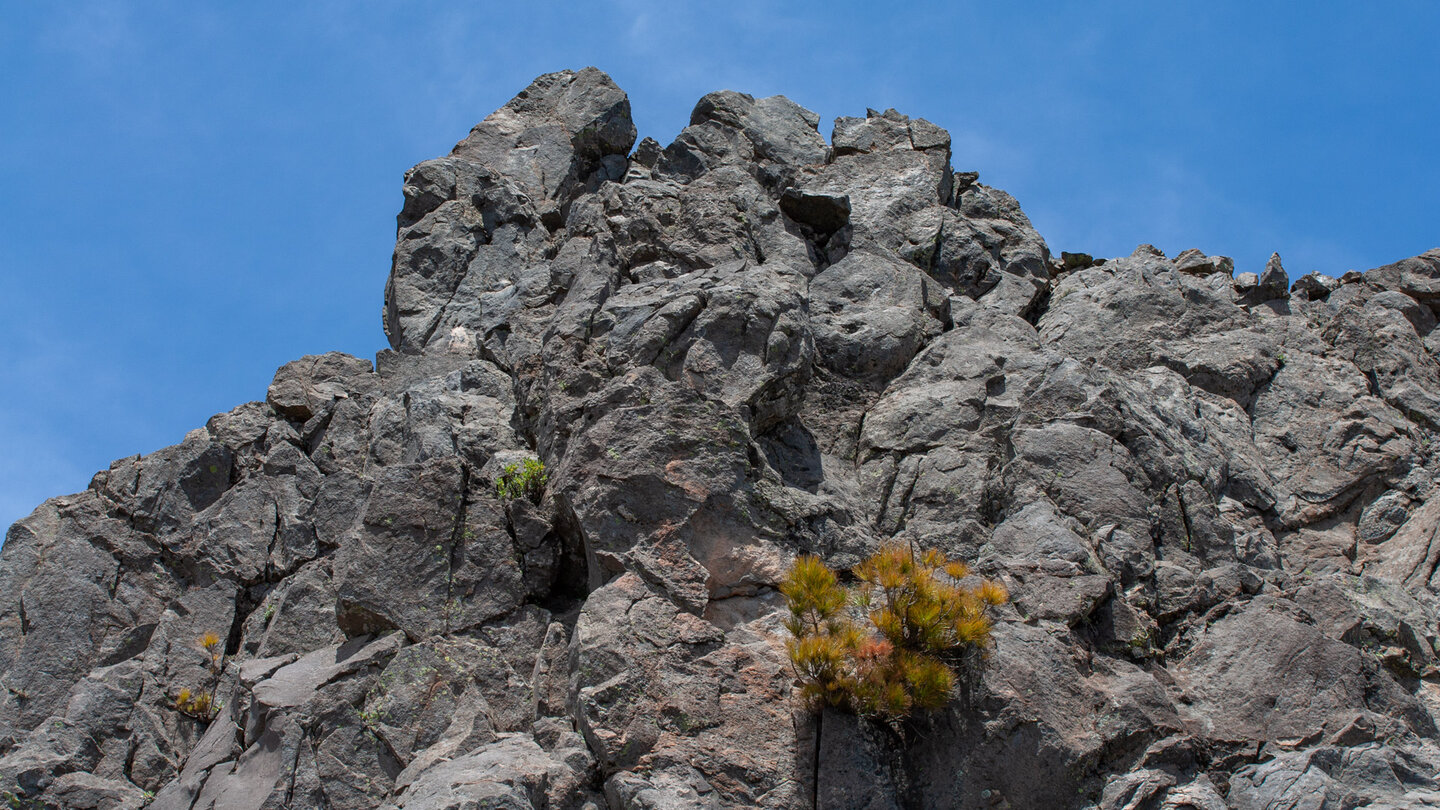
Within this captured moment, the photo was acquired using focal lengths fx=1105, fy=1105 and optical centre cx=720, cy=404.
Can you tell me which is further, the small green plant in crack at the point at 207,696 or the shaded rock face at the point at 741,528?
the small green plant in crack at the point at 207,696

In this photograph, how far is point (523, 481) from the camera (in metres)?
15.2

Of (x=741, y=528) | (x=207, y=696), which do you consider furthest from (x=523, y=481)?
(x=207, y=696)

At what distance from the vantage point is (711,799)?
440 inches

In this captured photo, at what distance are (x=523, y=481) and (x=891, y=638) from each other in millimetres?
5805

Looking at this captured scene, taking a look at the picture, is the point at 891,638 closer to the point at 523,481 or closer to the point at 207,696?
the point at 523,481

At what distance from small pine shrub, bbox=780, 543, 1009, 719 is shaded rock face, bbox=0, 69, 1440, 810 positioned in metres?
0.38

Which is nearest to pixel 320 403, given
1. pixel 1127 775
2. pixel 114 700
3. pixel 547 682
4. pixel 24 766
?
pixel 114 700

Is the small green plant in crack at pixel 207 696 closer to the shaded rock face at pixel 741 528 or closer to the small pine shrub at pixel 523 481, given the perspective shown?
the shaded rock face at pixel 741 528

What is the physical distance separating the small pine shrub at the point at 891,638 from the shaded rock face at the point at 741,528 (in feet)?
1.24

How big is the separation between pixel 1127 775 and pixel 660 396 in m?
7.03

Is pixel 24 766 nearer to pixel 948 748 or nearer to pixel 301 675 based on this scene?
pixel 301 675

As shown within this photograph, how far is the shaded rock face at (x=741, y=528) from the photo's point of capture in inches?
460

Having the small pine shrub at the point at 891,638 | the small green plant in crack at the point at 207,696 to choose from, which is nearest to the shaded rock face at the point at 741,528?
the small green plant in crack at the point at 207,696

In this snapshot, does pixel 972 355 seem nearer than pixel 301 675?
No
